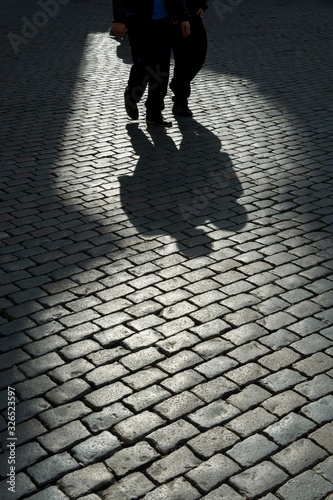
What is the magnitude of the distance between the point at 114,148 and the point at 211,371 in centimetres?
422

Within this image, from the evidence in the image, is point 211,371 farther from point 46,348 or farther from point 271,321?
point 46,348

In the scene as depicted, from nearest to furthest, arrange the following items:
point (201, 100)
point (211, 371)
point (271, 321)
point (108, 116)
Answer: point (211, 371)
point (271, 321)
point (108, 116)
point (201, 100)

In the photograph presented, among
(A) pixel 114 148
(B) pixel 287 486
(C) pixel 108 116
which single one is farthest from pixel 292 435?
(C) pixel 108 116

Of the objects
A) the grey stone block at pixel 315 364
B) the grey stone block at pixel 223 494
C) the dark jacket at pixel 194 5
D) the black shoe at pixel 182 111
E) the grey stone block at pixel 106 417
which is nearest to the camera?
the grey stone block at pixel 223 494

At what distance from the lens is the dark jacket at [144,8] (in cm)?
766

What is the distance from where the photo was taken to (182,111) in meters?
8.81

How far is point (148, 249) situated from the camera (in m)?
5.25

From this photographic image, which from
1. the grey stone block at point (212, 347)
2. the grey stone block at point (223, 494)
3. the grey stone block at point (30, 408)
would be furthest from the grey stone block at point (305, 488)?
the grey stone block at point (30, 408)

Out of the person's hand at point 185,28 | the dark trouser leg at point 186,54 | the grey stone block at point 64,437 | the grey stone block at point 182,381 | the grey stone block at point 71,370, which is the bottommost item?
the grey stone block at point 71,370

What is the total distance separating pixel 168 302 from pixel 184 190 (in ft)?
6.87

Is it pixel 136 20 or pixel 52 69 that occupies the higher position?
pixel 136 20

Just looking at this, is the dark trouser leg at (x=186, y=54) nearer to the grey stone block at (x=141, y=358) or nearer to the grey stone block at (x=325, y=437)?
the grey stone block at (x=141, y=358)

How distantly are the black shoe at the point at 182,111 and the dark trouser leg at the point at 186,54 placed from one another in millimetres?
41

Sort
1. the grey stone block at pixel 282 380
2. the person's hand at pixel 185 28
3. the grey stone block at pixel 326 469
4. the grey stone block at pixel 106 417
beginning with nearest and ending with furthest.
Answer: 1. the grey stone block at pixel 326 469
2. the grey stone block at pixel 106 417
3. the grey stone block at pixel 282 380
4. the person's hand at pixel 185 28
